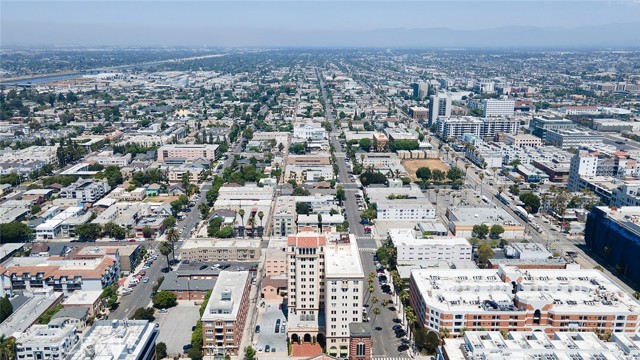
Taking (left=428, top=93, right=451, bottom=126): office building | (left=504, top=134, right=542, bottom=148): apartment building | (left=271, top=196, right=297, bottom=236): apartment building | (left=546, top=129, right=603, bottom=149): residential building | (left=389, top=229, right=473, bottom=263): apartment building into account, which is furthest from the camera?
(left=428, top=93, right=451, bottom=126): office building

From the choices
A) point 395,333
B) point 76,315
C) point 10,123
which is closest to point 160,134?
point 10,123

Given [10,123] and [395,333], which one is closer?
[395,333]

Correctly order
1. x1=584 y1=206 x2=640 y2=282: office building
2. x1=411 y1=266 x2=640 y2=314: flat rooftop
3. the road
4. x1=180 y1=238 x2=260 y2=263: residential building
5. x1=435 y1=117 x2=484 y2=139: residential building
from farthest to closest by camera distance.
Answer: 1. x1=435 y1=117 x2=484 y2=139: residential building
2. x1=180 y1=238 x2=260 y2=263: residential building
3. x1=584 y1=206 x2=640 y2=282: office building
4. the road
5. x1=411 y1=266 x2=640 y2=314: flat rooftop

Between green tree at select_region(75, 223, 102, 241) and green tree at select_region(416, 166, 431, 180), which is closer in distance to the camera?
green tree at select_region(75, 223, 102, 241)

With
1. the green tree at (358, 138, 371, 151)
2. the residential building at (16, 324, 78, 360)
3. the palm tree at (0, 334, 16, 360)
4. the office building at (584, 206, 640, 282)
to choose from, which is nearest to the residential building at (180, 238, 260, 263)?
the residential building at (16, 324, 78, 360)

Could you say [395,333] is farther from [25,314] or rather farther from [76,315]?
[25,314]

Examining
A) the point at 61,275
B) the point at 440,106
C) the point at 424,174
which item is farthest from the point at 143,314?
the point at 440,106

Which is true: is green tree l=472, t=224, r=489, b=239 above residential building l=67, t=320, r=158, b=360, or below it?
below

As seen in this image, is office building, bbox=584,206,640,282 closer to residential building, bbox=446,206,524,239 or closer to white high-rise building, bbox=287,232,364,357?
residential building, bbox=446,206,524,239
